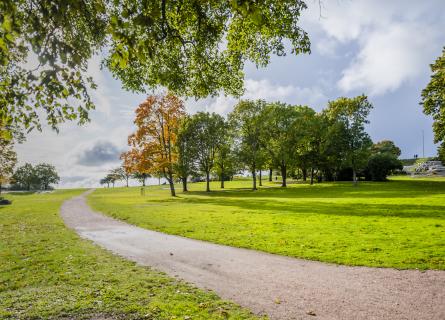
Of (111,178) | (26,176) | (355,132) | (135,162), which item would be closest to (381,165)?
(355,132)

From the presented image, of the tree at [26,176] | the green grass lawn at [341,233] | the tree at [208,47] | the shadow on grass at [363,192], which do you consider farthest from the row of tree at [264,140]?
the tree at [26,176]

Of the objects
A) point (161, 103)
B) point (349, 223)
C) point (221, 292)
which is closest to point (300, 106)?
point (161, 103)

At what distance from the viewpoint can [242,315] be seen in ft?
22.5

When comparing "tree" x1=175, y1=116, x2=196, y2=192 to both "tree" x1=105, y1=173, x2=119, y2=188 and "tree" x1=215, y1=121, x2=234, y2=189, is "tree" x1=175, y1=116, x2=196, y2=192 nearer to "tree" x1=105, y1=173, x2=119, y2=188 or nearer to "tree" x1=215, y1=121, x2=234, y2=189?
"tree" x1=215, y1=121, x2=234, y2=189

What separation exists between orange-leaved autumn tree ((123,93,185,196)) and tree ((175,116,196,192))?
4.05m

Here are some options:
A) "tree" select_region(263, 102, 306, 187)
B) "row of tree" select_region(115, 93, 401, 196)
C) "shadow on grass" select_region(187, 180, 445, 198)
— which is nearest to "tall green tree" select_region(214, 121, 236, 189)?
"row of tree" select_region(115, 93, 401, 196)

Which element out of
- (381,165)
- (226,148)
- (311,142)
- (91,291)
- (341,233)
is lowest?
(341,233)

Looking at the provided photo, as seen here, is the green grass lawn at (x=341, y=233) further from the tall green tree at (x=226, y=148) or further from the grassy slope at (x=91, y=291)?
the tall green tree at (x=226, y=148)

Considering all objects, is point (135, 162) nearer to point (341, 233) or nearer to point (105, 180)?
point (341, 233)

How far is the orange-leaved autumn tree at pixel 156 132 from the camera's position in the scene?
47.8 meters

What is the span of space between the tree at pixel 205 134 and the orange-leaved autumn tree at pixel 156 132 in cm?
1179

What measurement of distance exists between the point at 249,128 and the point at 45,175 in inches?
5160

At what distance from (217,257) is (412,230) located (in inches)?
445

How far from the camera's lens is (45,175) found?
15312cm
